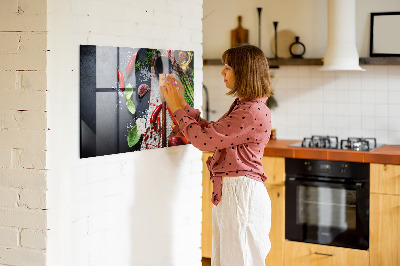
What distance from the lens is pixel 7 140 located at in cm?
237

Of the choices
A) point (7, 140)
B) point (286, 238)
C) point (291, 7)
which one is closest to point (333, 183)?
point (286, 238)

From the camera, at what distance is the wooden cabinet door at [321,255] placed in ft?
13.8

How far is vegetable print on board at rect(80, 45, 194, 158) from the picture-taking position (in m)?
2.47

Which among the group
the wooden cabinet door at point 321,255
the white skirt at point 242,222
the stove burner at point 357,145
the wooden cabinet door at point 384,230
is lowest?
the wooden cabinet door at point 321,255

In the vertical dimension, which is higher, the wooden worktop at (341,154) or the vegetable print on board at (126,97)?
the vegetable print on board at (126,97)

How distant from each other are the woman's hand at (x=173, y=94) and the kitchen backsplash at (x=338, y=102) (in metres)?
2.19

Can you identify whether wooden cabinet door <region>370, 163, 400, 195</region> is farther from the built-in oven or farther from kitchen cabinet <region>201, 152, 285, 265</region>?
kitchen cabinet <region>201, 152, 285, 265</region>

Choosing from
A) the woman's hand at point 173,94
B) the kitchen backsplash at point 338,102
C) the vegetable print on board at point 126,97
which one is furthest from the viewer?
the kitchen backsplash at point 338,102

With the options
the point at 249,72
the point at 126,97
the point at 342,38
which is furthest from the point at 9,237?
the point at 342,38

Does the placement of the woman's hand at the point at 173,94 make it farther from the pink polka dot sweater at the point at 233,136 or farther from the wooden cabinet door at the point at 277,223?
the wooden cabinet door at the point at 277,223

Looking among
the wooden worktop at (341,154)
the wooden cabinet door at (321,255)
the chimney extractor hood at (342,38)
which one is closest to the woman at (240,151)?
the wooden worktop at (341,154)

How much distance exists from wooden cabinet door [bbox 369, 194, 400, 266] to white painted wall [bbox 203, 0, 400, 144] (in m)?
0.80

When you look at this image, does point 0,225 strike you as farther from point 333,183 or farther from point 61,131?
point 333,183

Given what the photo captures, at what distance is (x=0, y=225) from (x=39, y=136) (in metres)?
0.42
